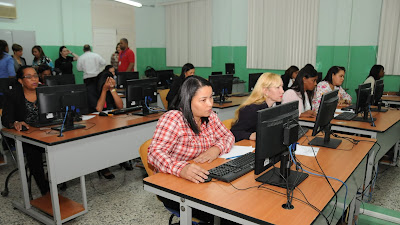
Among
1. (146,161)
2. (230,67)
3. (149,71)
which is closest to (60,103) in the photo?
(146,161)

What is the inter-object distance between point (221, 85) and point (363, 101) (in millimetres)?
2138

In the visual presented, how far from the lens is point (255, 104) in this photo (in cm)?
263

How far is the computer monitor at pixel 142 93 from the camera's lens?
3520 millimetres

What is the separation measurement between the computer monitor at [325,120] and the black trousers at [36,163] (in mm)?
2559

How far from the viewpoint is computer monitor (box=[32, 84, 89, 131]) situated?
2.78 meters

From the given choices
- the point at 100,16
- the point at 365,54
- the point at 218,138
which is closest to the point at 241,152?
the point at 218,138

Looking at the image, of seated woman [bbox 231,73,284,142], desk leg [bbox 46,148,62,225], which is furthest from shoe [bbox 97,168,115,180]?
seated woman [bbox 231,73,284,142]

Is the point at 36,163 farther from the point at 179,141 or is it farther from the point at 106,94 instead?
the point at 179,141

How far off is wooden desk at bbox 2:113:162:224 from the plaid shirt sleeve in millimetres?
1074

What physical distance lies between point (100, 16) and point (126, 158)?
5569 mm

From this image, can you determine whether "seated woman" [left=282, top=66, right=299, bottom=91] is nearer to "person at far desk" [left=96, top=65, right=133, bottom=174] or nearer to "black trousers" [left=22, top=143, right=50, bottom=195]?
"person at far desk" [left=96, top=65, right=133, bottom=174]

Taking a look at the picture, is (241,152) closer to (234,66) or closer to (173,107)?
(173,107)

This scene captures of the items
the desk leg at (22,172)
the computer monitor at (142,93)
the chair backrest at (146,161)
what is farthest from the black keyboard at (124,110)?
the chair backrest at (146,161)

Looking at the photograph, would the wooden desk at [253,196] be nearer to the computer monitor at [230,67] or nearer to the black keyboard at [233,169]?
the black keyboard at [233,169]
